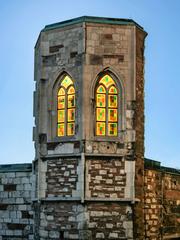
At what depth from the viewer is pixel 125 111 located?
15.8 metres

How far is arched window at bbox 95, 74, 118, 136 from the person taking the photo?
15.8m

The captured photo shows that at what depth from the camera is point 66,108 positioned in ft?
52.7

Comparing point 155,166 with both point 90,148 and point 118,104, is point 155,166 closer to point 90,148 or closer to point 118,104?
point 118,104

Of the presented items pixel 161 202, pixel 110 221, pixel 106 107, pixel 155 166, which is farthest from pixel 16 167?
pixel 161 202

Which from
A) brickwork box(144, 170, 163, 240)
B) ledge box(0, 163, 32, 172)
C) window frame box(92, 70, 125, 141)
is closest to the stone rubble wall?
brickwork box(144, 170, 163, 240)

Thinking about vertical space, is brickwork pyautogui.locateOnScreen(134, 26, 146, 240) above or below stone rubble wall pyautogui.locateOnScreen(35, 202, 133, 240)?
above

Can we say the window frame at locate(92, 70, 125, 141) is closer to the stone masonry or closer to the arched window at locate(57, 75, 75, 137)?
the stone masonry

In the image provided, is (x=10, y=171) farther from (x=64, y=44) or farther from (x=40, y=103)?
(x=64, y=44)

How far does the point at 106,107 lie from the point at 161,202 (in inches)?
168

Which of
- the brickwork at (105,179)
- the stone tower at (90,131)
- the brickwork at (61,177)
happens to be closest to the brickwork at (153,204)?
the stone tower at (90,131)

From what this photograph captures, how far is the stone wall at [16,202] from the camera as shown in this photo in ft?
57.2

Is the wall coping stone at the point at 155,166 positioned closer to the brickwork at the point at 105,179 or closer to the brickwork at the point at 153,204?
the brickwork at the point at 153,204

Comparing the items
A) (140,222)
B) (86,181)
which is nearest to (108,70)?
(86,181)

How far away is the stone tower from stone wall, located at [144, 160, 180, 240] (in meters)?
0.99
